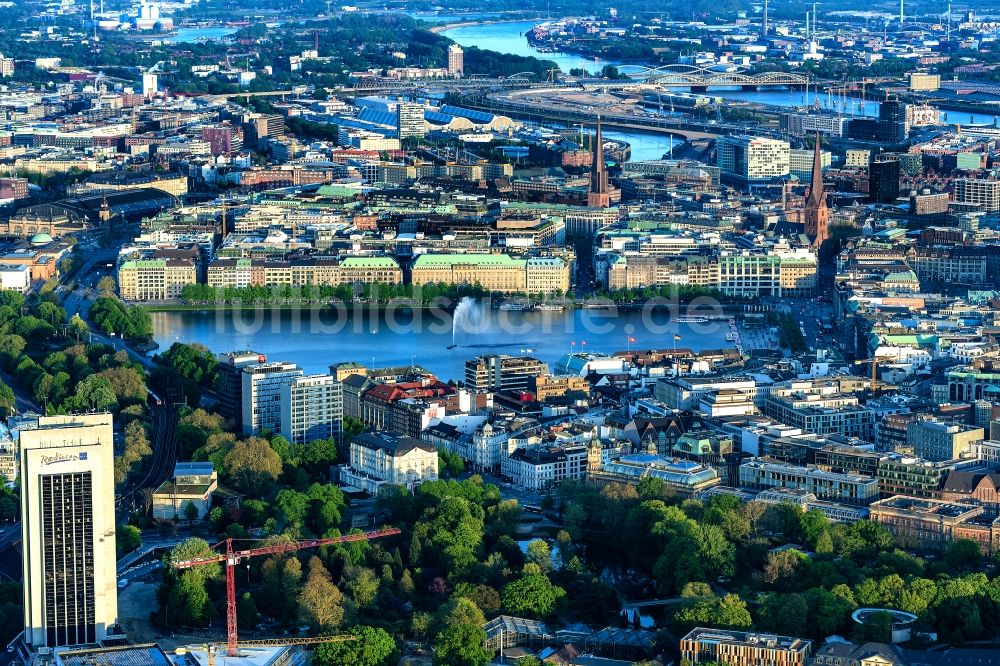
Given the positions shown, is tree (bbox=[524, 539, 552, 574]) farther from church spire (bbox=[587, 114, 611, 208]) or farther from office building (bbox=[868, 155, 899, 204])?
office building (bbox=[868, 155, 899, 204])

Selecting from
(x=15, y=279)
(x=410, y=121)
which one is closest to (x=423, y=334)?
(x=15, y=279)

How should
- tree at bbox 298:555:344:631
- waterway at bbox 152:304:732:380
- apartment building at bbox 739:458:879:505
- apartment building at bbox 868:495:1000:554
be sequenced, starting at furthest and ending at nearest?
waterway at bbox 152:304:732:380
apartment building at bbox 739:458:879:505
apartment building at bbox 868:495:1000:554
tree at bbox 298:555:344:631

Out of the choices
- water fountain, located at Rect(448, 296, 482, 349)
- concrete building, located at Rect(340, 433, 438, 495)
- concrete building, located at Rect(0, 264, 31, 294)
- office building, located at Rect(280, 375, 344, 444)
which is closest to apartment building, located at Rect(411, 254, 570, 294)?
water fountain, located at Rect(448, 296, 482, 349)

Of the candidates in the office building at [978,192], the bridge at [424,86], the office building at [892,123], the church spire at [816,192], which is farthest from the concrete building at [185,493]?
the bridge at [424,86]

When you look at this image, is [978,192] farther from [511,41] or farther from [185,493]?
[511,41]

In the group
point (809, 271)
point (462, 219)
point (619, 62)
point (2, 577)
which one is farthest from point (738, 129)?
point (2, 577)

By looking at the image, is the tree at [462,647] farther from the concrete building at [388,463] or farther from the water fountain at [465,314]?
the water fountain at [465,314]
